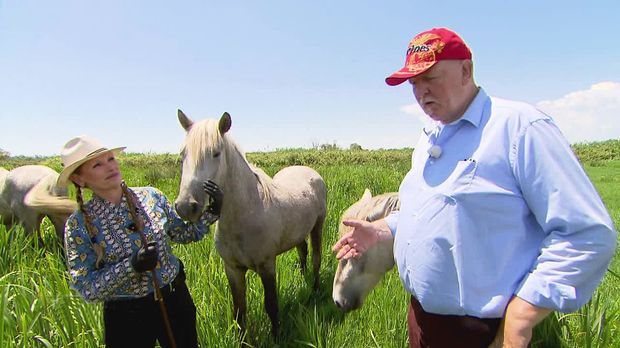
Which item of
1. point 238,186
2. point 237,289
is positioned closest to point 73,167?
point 238,186

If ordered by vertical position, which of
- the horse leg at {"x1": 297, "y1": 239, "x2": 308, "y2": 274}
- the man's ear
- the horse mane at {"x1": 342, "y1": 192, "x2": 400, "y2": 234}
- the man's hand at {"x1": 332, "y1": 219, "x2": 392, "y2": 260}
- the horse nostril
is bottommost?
the horse leg at {"x1": 297, "y1": 239, "x2": 308, "y2": 274}

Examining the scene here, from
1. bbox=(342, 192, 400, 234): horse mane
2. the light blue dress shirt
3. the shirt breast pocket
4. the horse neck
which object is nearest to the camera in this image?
the light blue dress shirt

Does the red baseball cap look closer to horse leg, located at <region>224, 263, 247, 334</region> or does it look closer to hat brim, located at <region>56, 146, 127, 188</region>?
hat brim, located at <region>56, 146, 127, 188</region>

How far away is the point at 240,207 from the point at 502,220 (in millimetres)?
2254

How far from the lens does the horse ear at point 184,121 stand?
2.82 m

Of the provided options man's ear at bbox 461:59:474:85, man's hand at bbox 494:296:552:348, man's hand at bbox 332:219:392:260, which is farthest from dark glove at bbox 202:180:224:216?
man's hand at bbox 494:296:552:348

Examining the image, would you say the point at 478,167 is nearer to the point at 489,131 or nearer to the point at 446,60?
the point at 489,131

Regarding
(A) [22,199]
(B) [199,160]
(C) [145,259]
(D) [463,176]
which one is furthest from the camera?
(A) [22,199]

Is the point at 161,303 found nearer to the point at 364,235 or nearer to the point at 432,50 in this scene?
the point at 364,235

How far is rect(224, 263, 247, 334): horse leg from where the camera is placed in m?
3.40

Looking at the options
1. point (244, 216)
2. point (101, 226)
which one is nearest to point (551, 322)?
point (244, 216)

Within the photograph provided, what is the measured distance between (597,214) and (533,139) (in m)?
0.30

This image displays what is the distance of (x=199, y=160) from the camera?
2.56m

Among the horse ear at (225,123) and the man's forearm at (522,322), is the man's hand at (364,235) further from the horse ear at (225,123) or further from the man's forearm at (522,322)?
the horse ear at (225,123)
